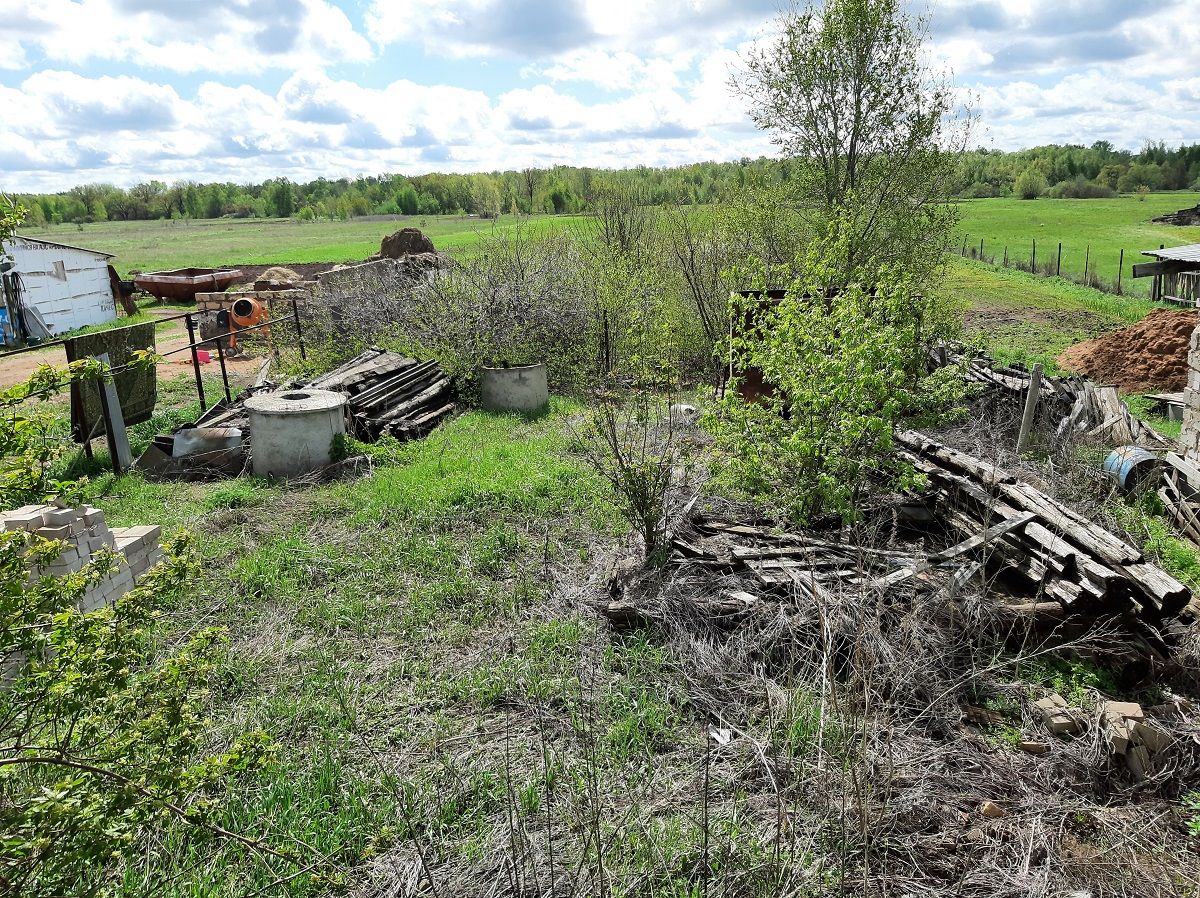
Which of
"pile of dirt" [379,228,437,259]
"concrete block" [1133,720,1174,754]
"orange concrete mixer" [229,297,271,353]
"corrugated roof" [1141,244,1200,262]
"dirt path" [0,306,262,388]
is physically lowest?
"concrete block" [1133,720,1174,754]

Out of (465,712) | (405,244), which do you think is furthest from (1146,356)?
(405,244)

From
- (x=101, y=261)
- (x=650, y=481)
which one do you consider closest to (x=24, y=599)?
(x=650, y=481)

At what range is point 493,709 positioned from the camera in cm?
507

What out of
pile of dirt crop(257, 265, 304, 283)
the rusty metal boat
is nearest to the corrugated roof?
pile of dirt crop(257, 265, 304, 283)

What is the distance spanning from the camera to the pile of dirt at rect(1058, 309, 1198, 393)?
1509cm

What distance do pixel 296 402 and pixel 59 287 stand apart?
644 inches

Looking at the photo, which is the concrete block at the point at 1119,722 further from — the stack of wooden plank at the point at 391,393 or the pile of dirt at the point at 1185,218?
the pile of dirt at the point at 1185,218

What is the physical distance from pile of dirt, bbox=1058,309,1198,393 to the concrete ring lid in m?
14.2

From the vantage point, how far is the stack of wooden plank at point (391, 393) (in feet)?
36.7

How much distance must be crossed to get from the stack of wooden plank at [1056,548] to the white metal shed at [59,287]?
71.9ft

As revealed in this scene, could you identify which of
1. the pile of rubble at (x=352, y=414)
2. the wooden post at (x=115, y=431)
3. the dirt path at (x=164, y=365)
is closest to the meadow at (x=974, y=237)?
the dirt path at (x=164, y=365)

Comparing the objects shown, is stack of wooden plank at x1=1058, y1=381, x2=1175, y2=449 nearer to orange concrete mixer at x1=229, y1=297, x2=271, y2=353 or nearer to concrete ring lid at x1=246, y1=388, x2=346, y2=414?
concrete ring lid at x1=246, y1=388, x2=346, y2=414

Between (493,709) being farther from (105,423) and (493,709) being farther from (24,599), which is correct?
(105,423)

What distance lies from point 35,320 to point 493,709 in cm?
2153
